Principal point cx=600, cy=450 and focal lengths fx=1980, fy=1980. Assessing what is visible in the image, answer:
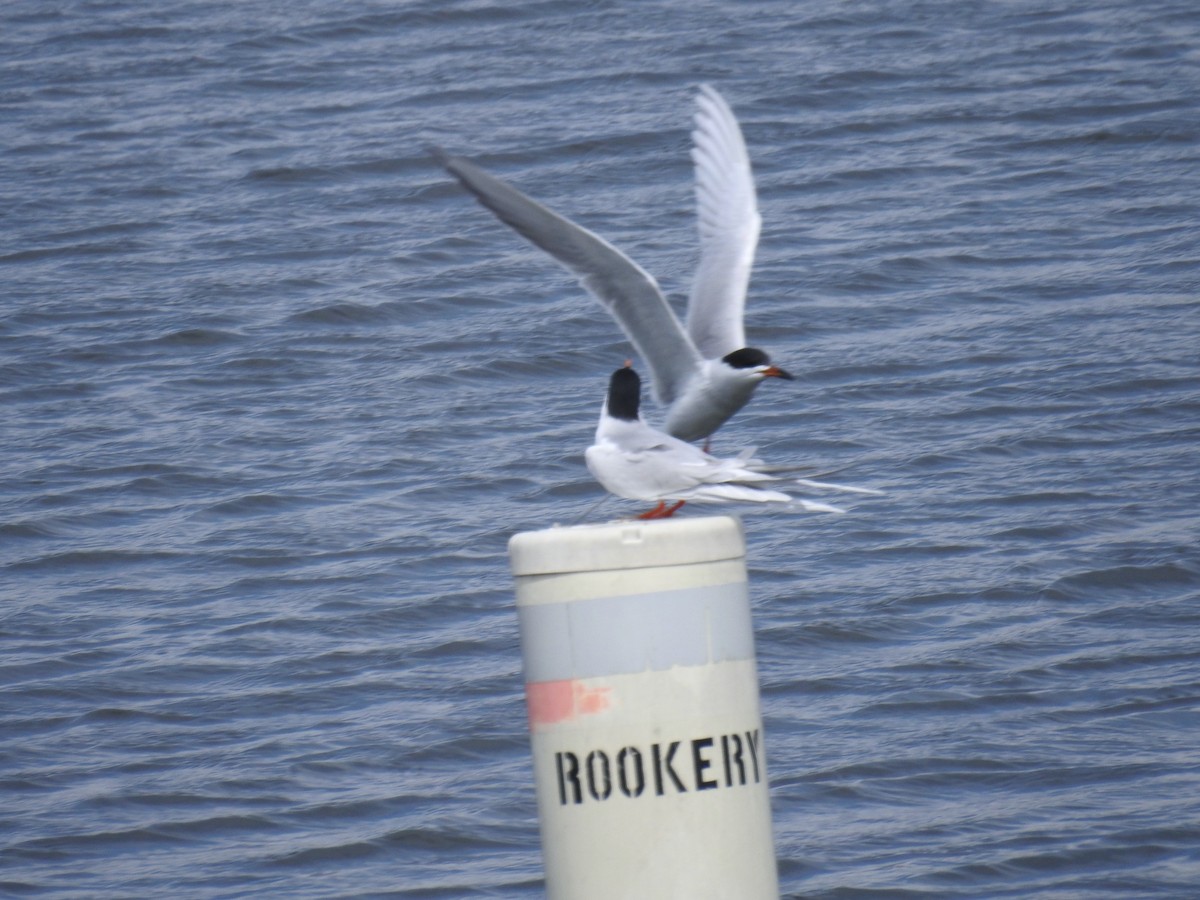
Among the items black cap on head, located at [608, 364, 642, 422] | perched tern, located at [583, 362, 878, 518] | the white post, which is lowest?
the white post

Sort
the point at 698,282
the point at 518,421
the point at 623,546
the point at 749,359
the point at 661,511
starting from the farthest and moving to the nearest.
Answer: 1. the point at 518,421
2. the point at 698,282
3. the point at 749,359
4. the point at 661,511
5. the point at 623,546

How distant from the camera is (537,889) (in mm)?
5297

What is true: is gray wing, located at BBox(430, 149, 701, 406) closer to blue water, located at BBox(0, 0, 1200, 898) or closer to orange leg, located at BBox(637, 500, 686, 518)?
orange leg, located at BBox(637, 500, 686, 518)

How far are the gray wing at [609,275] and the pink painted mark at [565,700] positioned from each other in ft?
7.60

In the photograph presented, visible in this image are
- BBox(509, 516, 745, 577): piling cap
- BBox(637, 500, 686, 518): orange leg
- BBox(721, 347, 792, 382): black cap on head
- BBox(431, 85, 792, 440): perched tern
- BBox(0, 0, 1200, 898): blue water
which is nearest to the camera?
BBox(509, 516, 745, 577): piling cap

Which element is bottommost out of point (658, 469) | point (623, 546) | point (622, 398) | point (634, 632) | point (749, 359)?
point (634, 632)

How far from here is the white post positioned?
321 centimetres

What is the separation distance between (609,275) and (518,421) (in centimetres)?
432

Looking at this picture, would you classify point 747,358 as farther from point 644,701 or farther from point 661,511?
point 644,701

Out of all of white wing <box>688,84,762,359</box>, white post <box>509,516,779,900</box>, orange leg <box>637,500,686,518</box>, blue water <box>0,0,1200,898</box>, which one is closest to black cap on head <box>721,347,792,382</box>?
white wing <box>688,84,762,359</box>

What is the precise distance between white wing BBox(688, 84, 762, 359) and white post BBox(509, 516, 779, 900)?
310 centimetres

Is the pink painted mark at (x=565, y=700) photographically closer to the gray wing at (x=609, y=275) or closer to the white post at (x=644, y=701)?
the white post at (x=644, y=701)

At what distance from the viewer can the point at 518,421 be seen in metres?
10.1

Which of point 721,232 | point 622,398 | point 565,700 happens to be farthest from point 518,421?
Answer: point 565,700
